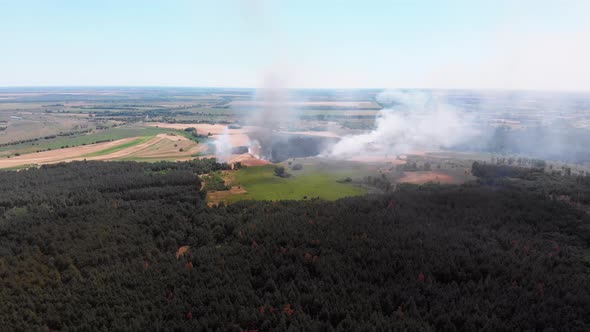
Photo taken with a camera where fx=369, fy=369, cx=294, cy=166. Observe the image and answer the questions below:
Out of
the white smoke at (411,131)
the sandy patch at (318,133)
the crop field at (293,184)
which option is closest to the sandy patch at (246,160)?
the crop field at (293,184)

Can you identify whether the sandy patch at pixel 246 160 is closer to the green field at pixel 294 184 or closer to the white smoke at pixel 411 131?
the green field at pixel 294 184

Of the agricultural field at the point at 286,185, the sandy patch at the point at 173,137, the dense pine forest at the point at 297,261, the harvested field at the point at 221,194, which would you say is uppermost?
the sandy patch at the point at 173,137

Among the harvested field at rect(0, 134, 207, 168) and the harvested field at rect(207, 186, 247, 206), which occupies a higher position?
the harvested field at rect(0, 134, 207, 168)

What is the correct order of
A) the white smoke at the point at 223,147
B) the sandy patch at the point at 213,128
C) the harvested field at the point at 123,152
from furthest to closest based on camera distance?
the sandy patch at the point at 213,128
the white smoke at the point at 223,147
the harvested field at the point at 123,152

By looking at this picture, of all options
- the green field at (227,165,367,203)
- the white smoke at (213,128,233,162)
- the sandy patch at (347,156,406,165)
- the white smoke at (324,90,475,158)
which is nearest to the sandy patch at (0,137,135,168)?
the white smoke at (213,128,233,162)

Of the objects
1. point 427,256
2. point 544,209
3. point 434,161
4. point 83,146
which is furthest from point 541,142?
point 83,146

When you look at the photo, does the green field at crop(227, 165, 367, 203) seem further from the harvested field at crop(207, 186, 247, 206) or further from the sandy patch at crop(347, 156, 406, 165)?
the sandy patch at crop(347, 156, 406, 165)

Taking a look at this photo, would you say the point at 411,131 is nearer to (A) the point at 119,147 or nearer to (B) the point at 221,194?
(B) the point at 221,194
